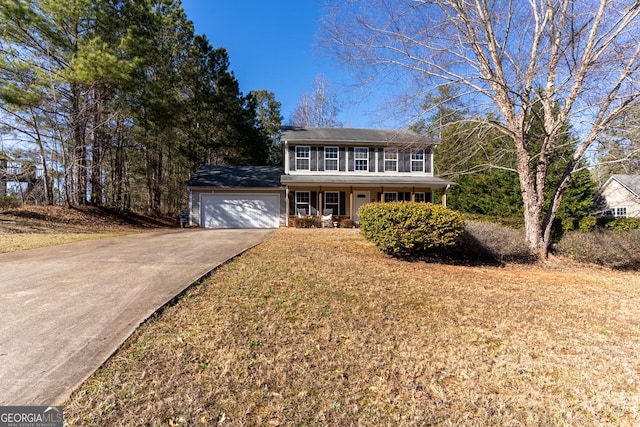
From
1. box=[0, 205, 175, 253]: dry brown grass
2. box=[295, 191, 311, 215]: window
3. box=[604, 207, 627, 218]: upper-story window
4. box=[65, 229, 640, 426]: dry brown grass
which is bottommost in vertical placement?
box=[65, 229, 640, 426]: dry brown grass

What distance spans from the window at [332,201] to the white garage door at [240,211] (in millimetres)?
2739

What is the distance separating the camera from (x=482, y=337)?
3.55 m

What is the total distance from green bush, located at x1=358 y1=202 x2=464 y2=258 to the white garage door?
10.3m

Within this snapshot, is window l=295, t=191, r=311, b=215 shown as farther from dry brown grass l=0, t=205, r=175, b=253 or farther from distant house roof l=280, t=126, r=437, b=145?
dry brown grass l=0, t=205, r=175, b=253

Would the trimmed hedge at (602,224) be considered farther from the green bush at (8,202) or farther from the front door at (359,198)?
the green bush at (8,202)

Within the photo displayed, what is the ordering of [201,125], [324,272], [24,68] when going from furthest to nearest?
[201,125] < [24,68] < [324,272]

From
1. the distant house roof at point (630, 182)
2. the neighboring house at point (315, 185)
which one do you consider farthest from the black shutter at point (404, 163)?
the distant house roof at point (630, 182)

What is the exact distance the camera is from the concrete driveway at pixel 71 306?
2463mm

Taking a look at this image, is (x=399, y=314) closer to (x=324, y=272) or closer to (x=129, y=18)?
(x=324, y=272)

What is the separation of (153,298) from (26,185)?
16.7 metres

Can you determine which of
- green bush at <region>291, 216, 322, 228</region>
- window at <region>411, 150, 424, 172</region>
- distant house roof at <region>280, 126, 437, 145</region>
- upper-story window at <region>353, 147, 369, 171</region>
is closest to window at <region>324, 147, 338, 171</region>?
distant house roof at <region>280, 126, 437, 145</region>

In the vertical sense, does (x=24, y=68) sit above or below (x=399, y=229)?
above

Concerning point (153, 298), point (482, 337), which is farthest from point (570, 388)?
point (153, 298)

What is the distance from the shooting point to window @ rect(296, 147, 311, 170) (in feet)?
56.6
